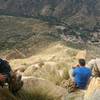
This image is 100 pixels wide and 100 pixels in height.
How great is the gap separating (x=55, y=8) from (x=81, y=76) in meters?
56.1

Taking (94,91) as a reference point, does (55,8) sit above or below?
below

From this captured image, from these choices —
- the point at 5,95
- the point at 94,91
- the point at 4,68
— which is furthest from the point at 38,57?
the point at 94,91

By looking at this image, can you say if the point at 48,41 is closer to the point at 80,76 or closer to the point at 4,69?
the point at 80,76

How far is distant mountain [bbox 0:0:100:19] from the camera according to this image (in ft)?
219

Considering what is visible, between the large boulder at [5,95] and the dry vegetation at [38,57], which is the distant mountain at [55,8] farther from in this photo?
the large boulder at [5,95]

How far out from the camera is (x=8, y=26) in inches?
1962

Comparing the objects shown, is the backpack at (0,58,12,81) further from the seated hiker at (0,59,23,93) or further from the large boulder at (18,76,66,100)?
the large boulder at (18,76,66,100)

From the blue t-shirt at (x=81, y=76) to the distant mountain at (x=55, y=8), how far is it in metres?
53.5

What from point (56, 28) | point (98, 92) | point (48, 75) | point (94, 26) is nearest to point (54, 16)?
point (94, 26)

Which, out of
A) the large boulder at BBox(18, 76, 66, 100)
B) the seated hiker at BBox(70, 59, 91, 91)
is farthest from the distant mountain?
the large boulder at BBox(18, 76, 66, 100)

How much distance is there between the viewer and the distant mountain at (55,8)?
2630 inches

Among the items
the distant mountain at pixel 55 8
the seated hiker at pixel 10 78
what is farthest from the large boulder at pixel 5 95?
the distant mountain at pixel 55 8

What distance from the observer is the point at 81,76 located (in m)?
12.9

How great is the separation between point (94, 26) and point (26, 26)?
15.9 meters
